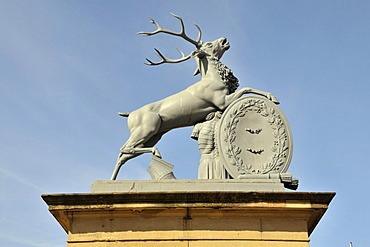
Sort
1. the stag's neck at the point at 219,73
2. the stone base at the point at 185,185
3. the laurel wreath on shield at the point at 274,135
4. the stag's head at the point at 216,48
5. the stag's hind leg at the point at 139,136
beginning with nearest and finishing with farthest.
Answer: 1. the stone base at the point at 185,185
2. the laurel wreath on shield at the point at 274,135
3. the stag's hind leg at the point at 139,136
4. the stag's neck at the point at 219,73
5. the stag's head at the point at 216,48

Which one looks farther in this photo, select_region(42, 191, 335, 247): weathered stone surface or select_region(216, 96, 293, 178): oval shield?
select_region(216, 96, 293, 178): oval shield

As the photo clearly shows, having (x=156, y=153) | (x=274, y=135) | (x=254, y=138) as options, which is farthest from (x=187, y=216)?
(x=274, y=135)

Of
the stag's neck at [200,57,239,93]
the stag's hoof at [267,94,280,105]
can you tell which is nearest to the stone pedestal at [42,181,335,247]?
the stag's hoof at [267,94,280,105]

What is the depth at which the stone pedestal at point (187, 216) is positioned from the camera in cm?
827

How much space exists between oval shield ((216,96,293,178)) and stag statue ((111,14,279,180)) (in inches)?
15.6

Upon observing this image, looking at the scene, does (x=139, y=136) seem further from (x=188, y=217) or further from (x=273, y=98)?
(x=273, y=98)

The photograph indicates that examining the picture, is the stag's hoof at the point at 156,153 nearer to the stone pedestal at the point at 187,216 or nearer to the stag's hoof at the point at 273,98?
the stone pedestal at the point at 187,216

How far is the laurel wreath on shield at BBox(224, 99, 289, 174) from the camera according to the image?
30.1 ft

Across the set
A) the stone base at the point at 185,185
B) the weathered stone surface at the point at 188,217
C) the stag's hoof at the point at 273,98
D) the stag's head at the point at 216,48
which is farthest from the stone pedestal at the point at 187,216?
the stag's head at the point at 216,48

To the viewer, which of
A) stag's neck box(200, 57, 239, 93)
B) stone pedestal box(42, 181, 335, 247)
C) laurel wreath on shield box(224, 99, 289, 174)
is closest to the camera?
stone pedestal box(42, 181, 335, 247)

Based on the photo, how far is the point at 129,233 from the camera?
831cm

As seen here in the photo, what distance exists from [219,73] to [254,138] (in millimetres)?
1645

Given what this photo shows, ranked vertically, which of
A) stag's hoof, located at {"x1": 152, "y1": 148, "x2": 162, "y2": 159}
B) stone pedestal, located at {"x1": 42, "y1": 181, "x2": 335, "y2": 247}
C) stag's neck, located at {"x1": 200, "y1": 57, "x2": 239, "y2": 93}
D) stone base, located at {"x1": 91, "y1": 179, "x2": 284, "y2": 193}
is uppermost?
stag's neck, located at {"x1": 200, "y1": 57, "x2": 239, "y2": 93}

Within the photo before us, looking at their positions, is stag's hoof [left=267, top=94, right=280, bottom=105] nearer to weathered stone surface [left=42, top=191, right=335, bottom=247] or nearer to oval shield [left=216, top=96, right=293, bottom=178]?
oval shield [left=216, top=96, right=293, bottom=178]
